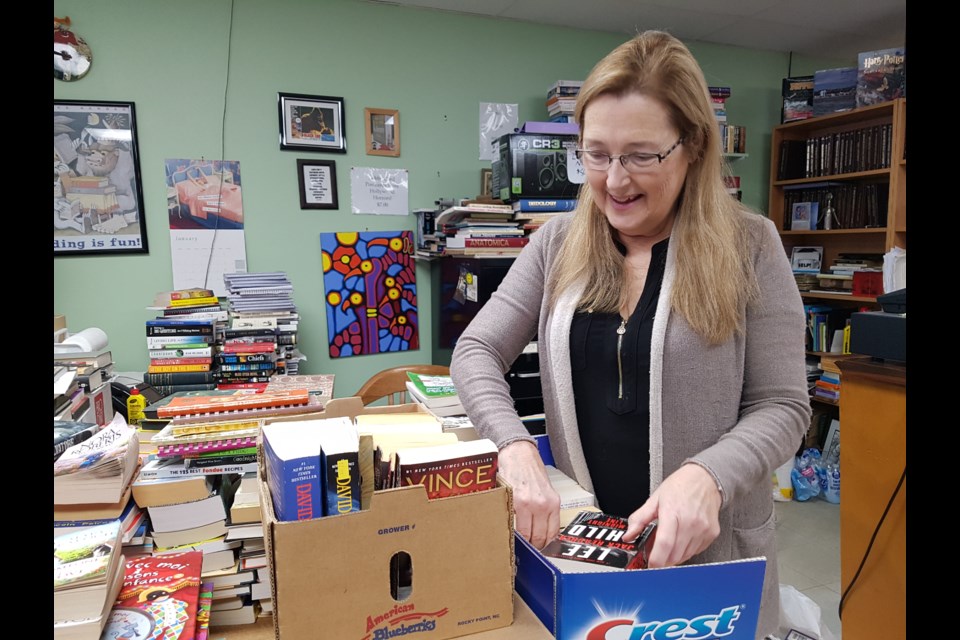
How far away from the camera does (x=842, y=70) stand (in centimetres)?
361

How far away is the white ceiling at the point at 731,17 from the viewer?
10.1 ft

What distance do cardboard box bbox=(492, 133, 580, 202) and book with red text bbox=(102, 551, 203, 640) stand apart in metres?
1.99

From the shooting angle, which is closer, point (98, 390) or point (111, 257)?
point (98, 390)

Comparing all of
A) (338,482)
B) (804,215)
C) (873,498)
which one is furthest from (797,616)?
(804,215)

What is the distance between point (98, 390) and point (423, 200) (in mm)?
1766

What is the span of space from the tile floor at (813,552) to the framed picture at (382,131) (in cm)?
251

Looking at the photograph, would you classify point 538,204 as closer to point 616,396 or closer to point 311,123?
point 311,123

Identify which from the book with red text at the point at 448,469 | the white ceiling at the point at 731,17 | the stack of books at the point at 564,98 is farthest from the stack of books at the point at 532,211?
the book with red text at the point at 448,469

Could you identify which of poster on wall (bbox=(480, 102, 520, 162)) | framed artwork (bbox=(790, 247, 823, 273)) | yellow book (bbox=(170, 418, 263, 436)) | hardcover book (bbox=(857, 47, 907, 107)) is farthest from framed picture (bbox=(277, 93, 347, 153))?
framed artwork (bbox=(790, 247, 823, 273))

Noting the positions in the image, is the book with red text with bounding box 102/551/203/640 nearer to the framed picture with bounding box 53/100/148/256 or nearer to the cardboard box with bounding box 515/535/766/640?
the cardboard box with bounding box 515/535/766/640

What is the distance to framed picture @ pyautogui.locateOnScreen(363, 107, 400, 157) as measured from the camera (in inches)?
118
